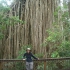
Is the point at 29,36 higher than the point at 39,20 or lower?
lower

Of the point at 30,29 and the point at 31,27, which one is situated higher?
the point at 31,27

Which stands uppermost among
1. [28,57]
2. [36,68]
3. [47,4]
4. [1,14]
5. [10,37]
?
[47,4]

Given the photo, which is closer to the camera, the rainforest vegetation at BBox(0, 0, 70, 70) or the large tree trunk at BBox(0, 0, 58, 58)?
the rainforest vegetation at BBox(0, 0, 70, 70)

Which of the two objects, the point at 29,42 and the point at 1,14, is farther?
the point at 29,42

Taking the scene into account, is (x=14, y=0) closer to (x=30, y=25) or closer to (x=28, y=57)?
(x=30, y=25)

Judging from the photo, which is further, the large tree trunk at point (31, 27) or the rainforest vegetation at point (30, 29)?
the large tree trunk at point (31, 27)

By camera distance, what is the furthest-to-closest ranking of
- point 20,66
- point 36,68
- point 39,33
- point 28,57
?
1. point 39,33
2. point 20,66
3. point 36,68
4. point 28,57

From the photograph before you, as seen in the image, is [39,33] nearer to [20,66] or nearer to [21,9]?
[21,9]

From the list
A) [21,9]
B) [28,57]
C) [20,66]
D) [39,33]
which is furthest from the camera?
[21,9]

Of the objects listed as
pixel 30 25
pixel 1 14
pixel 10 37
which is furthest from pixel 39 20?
pixel 1 14

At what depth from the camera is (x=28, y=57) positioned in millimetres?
8758

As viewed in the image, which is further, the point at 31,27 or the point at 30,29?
the point at 30,29

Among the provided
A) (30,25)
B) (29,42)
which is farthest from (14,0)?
(29,42)

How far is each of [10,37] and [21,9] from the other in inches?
92.4
